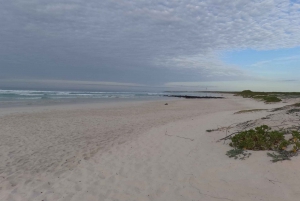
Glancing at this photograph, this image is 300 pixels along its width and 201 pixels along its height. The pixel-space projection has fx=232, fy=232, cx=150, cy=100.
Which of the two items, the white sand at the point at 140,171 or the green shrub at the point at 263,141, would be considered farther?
the green shrub at the point at 263,141

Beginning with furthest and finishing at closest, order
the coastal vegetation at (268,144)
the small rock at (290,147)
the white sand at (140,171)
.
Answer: the small rock at (290,147) < the coastal vegetation at (268,144) < the white sand at (140,171)

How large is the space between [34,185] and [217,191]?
401cm

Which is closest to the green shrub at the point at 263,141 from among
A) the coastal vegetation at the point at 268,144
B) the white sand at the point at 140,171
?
A: the coastal vegetation at the point at 268,144

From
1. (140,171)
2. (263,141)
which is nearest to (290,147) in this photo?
(263,141)

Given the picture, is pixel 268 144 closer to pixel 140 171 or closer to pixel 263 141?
pixel 263 141

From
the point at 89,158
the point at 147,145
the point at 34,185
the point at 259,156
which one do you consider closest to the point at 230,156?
the point at 259,156

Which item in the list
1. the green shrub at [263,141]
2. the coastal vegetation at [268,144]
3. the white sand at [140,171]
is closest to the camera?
the white sand at [140,171]

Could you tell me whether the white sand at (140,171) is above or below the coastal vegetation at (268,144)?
below

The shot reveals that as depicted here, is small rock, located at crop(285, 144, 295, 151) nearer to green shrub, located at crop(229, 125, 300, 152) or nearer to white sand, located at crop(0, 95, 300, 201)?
green shrub, located at crop(229, 125, 300, 152)

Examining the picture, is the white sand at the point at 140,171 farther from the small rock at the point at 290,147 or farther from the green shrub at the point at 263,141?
the small rock at the point at 290,147

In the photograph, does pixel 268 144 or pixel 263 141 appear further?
pixel 263 141

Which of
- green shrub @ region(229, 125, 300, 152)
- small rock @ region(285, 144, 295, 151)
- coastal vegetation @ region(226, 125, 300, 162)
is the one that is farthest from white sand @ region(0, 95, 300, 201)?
small rock @ region(285, 144, 295, 151)

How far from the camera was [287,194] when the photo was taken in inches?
158

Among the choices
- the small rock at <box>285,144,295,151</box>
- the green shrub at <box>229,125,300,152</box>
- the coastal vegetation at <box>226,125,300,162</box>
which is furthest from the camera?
the green shrub at <box>229,125,300,152</box>
